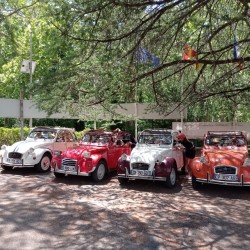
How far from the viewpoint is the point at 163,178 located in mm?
9414

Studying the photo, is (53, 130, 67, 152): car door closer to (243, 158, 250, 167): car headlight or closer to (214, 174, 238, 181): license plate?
(214, 174, 238, 181): license plate

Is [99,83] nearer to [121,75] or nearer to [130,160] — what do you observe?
[121,75]

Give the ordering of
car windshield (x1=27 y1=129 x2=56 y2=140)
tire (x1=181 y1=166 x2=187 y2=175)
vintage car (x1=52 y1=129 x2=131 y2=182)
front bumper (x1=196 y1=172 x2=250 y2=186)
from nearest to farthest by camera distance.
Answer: front bumper (x1=196 y1=172 x2=250 y2=186) → vintage car (x1=52 y1=129 x2=131 y2=182) → tire (x1=181 y1=166 x2=187 y2=175) → car windshield (x1=27 y1=129 x2=56 y2=140)

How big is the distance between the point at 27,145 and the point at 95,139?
2.50 metres

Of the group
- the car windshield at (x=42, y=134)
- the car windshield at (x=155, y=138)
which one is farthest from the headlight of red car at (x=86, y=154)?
the car windshield at (x=42, y=134)

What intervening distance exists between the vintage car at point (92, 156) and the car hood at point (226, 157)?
10.7 ft

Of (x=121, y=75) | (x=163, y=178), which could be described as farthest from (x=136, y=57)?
(x=163, y=178)

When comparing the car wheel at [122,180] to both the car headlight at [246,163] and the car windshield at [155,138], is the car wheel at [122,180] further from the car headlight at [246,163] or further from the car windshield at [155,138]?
the car headlight at [246,163]

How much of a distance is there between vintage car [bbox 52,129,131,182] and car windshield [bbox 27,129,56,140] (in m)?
1.67

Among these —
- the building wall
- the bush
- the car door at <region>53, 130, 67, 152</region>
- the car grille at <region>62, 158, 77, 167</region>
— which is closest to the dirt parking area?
the car grille at <region>62, 158, 77, 167</region>

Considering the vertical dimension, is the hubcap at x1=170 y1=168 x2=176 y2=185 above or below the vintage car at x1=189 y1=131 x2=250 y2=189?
below

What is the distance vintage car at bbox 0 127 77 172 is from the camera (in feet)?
38.2

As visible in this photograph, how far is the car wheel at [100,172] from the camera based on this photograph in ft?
34.1

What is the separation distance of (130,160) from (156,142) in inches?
66.6
